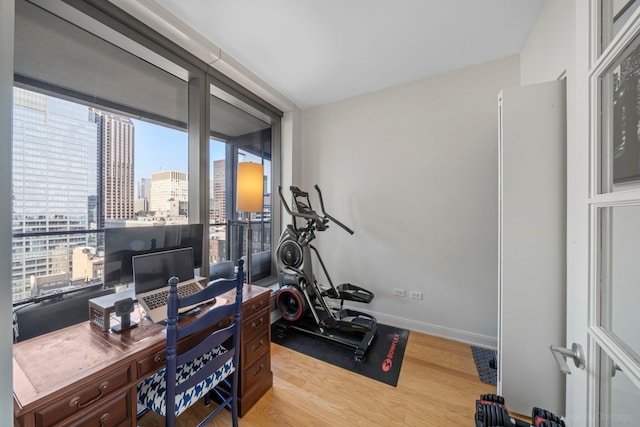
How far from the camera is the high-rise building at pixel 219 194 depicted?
98.2 inches

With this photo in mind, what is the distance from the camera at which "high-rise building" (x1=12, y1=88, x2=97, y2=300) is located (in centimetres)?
142

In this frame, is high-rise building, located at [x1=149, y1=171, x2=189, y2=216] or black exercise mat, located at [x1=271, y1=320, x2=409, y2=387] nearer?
black exercise mat, located at [x1=271, y1=320, x2=409, y2=387]

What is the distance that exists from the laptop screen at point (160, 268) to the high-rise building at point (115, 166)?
80 cm

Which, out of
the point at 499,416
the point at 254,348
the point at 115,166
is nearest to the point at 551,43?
the point at 499,416

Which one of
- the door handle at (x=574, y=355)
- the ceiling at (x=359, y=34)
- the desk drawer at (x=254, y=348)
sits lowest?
the desk drawer at (x=254, y=348)

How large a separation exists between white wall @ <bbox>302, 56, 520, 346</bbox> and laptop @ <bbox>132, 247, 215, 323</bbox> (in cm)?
183

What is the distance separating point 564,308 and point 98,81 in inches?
145

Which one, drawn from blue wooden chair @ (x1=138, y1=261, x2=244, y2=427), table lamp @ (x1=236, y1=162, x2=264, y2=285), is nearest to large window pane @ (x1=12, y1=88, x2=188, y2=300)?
table lamp @ (x1=236, y1=162, x2=264, y2=285)

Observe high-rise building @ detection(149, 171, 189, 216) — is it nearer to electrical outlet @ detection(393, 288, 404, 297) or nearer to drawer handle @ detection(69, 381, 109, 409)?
drawer handle @ detection(69, 381, 109, 409)

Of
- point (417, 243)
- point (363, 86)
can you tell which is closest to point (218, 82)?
point (363, 86)

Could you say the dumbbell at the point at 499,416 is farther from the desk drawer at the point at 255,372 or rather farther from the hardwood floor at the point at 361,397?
the desk drawer at the point at 255,372

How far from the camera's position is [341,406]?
5.23 ft

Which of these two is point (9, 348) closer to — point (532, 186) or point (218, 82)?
point (532, 186)

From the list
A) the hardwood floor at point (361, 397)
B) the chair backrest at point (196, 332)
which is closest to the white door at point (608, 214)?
the hardwood floor at point (361, 397)
